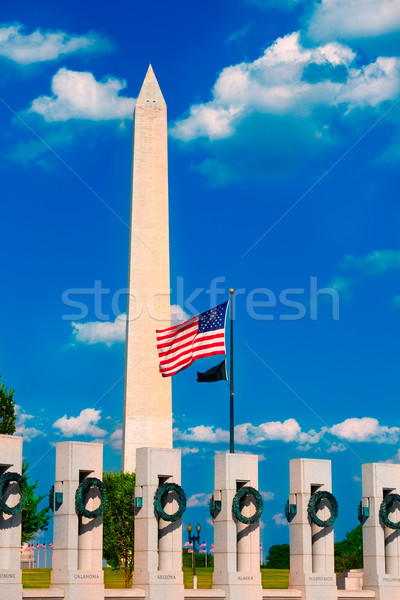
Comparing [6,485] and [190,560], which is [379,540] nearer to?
[6,485]

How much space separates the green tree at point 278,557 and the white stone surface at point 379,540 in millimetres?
58487

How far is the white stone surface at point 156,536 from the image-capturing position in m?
38.6

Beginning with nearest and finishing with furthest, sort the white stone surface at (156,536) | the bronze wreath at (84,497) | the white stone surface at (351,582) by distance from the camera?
the bronze wreath at (84,497)
the white stone surface at (156,536)
the white stone surface at (351,582)

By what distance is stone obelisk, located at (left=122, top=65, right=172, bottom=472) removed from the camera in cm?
6838

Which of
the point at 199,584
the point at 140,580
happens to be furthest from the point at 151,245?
the point at 140,580

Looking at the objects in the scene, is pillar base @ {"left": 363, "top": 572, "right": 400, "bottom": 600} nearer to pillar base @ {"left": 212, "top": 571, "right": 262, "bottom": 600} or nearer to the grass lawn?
pillar base @ {"left": 212, "top": 571, "right": 262, "bottom": 600}

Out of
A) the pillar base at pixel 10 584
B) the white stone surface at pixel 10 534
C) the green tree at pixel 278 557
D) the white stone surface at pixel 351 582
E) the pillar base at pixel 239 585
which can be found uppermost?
the white stone surface at pixel 10 534

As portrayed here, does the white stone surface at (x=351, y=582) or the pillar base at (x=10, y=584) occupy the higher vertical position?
the pillar base at (x=10, y=584)

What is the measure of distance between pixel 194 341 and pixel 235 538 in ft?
28.5

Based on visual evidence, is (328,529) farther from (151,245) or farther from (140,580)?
(151,245)

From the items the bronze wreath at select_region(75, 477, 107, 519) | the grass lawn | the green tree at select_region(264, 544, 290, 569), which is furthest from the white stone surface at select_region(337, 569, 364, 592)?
the green tree at select_region(264, 544, 290, 569)

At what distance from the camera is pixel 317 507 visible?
43219 mm

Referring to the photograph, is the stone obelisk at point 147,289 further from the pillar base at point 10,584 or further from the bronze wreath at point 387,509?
the pillar base at point 10,584

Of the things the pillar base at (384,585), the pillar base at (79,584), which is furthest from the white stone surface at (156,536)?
the pillar base at (384,585)
